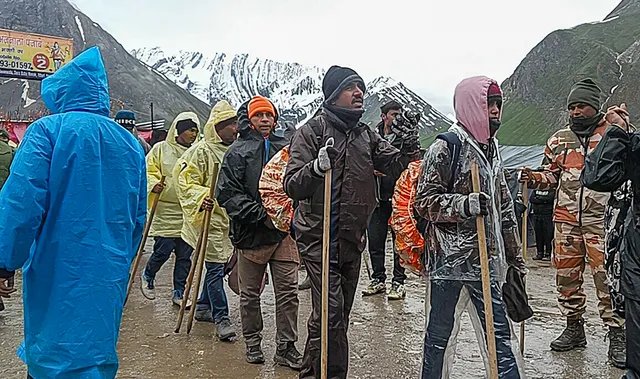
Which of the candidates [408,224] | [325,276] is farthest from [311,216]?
[408,224]

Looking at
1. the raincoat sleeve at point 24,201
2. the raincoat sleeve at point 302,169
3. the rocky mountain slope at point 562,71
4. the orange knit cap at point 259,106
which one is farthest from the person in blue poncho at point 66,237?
the rocky mountain slope at point 562,71

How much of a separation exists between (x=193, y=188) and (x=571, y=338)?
11.7 ft

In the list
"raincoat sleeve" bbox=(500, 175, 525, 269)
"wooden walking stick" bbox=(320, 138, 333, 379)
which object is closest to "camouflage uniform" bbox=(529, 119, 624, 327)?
"raincoat sleeve" bbox=(500, 175, 525, 269)

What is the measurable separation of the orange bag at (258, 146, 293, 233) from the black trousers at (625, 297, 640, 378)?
2.22m

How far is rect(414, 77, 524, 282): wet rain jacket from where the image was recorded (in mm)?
3574

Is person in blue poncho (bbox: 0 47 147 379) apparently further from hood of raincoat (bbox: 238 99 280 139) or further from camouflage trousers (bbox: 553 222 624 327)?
camouflage trousers (bbox: 553 222 624 327)

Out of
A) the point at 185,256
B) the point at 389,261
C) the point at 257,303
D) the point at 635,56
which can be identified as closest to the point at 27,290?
the point at 257,303

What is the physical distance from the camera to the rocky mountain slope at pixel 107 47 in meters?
94.9

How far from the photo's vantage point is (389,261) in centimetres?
1044

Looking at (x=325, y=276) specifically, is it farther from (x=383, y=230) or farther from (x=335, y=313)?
(x=383, y=230)

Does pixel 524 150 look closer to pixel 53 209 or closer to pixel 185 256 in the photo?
pixel 185 256

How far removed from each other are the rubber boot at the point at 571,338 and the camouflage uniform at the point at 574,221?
0.07 metres

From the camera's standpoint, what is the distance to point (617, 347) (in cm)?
492

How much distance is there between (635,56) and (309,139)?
50.9m
